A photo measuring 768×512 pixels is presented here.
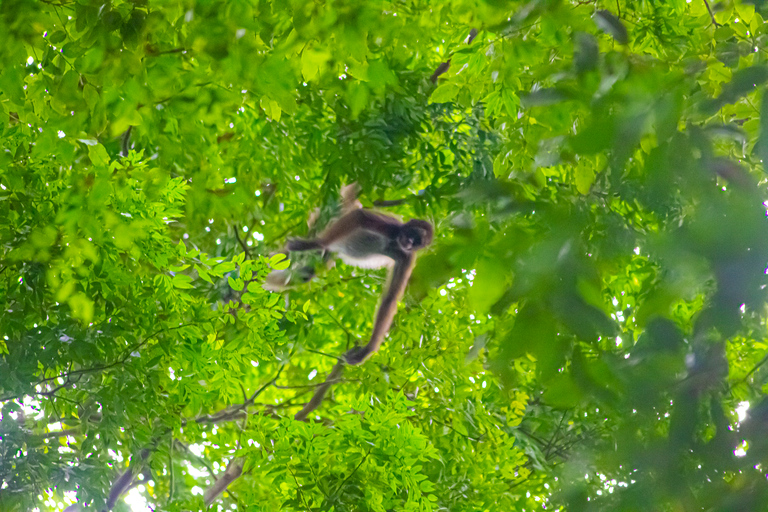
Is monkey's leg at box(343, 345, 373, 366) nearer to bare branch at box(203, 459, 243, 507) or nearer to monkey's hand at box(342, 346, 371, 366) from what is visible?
monkey's hand at box(342, 346, 371, 366)

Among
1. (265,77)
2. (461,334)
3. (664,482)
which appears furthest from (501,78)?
(461,334)

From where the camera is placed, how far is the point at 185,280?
240 centimetres

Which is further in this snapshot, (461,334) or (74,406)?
(461,334)

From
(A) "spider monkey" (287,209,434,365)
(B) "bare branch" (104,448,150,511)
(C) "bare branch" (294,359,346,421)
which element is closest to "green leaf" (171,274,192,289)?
(B) "bare branch" (104,448,150,511)

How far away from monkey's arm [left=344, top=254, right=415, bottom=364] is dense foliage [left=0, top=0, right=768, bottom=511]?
9cm

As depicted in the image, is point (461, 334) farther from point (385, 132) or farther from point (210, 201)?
point (210, 201)

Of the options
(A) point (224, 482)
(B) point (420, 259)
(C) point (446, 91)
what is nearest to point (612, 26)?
(B) point (420, 259)

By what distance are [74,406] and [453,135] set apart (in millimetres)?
1953

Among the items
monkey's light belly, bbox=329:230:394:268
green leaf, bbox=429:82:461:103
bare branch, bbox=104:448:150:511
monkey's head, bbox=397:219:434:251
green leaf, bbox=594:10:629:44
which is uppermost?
monkey's light belly, bbox=329:230:394:268

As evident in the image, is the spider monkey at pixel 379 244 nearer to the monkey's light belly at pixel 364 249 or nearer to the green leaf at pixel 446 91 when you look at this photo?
the monkey's light belly at pixel 364 249

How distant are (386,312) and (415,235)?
417 mm

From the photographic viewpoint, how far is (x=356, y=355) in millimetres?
3277

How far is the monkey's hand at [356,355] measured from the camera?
327 centimetres

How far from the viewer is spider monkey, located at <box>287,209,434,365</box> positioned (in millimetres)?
3186
